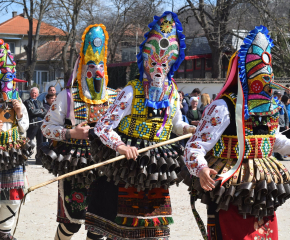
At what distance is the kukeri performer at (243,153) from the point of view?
9.93 ft

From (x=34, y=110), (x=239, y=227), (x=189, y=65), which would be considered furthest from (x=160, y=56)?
(x=189, y=65)

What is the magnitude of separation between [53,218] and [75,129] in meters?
2.47

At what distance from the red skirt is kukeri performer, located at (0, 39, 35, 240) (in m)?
2.99

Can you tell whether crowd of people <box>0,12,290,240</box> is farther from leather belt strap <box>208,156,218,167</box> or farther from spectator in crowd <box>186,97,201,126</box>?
spectator in crowd <box>186,97,201,126</box>

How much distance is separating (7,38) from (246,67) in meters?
51.3

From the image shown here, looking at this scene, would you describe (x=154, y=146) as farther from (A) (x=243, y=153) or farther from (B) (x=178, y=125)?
(A) (x=243, y=153)

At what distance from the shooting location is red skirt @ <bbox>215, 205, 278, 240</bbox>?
10.1 feet

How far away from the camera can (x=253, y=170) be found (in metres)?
3.11

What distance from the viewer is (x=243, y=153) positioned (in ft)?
9.96

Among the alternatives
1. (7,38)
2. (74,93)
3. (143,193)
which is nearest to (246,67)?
(143,193)

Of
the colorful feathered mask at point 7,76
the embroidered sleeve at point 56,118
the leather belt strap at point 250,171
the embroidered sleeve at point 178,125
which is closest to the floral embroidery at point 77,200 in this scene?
the embroidered sleeve at point 56,118

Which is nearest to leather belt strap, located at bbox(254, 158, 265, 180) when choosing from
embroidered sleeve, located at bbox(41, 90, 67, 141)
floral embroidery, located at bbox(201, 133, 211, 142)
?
floral embroidery, located at bbox(201, 133, 211, 142)

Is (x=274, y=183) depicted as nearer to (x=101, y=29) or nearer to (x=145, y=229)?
(x=145, y=229)

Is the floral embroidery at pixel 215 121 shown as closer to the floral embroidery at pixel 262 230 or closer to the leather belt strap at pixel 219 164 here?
the leather belt strap at pixel 219 164
